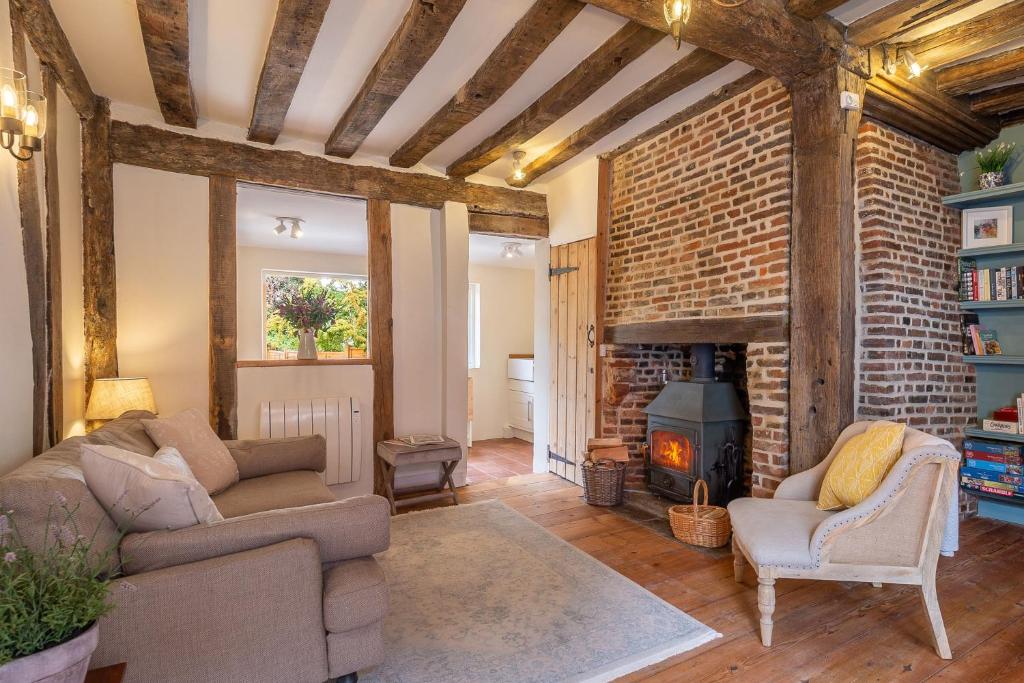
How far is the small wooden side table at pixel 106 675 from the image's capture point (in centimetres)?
112

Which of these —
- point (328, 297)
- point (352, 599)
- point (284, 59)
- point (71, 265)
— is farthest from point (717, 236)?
point (328, 297)

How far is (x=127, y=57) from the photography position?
109 inches

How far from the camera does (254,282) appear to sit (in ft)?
20.8

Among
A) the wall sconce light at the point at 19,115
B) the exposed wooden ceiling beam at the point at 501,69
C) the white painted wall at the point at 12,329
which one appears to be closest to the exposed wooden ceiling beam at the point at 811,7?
the exposed wooden ceiling beam at the point at 501,69

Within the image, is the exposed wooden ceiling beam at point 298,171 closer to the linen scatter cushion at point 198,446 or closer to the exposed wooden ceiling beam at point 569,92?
the exposed wooden ceiling beam at point 569,92

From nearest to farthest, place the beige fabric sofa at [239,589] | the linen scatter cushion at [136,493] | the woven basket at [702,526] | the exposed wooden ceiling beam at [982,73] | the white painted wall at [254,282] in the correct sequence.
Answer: the beige fabric sofa at [239,589] → the linen scatter cushion at [136,493] → the exposed wooden ceiling beam at [982,73] → the woven basket at [702,526] → the white painted wall at [254,282]

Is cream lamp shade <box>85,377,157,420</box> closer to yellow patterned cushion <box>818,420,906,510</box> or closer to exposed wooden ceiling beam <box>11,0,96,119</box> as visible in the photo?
exposed wooden ceiling beam <box>11,0,96,119</box>

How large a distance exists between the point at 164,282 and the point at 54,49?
1454 mm

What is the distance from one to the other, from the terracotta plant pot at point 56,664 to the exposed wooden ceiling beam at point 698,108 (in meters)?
3.72

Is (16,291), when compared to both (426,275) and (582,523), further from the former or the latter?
(582,523)

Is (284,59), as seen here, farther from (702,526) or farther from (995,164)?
(995,164)

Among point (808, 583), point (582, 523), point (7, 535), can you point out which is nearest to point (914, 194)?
point (808, 583)

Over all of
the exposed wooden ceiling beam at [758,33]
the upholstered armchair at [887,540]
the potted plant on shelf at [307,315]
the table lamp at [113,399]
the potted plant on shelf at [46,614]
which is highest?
the exposed wooden ceiling beam at [758,33]

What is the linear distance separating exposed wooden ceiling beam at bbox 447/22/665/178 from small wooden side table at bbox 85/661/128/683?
3033mm
